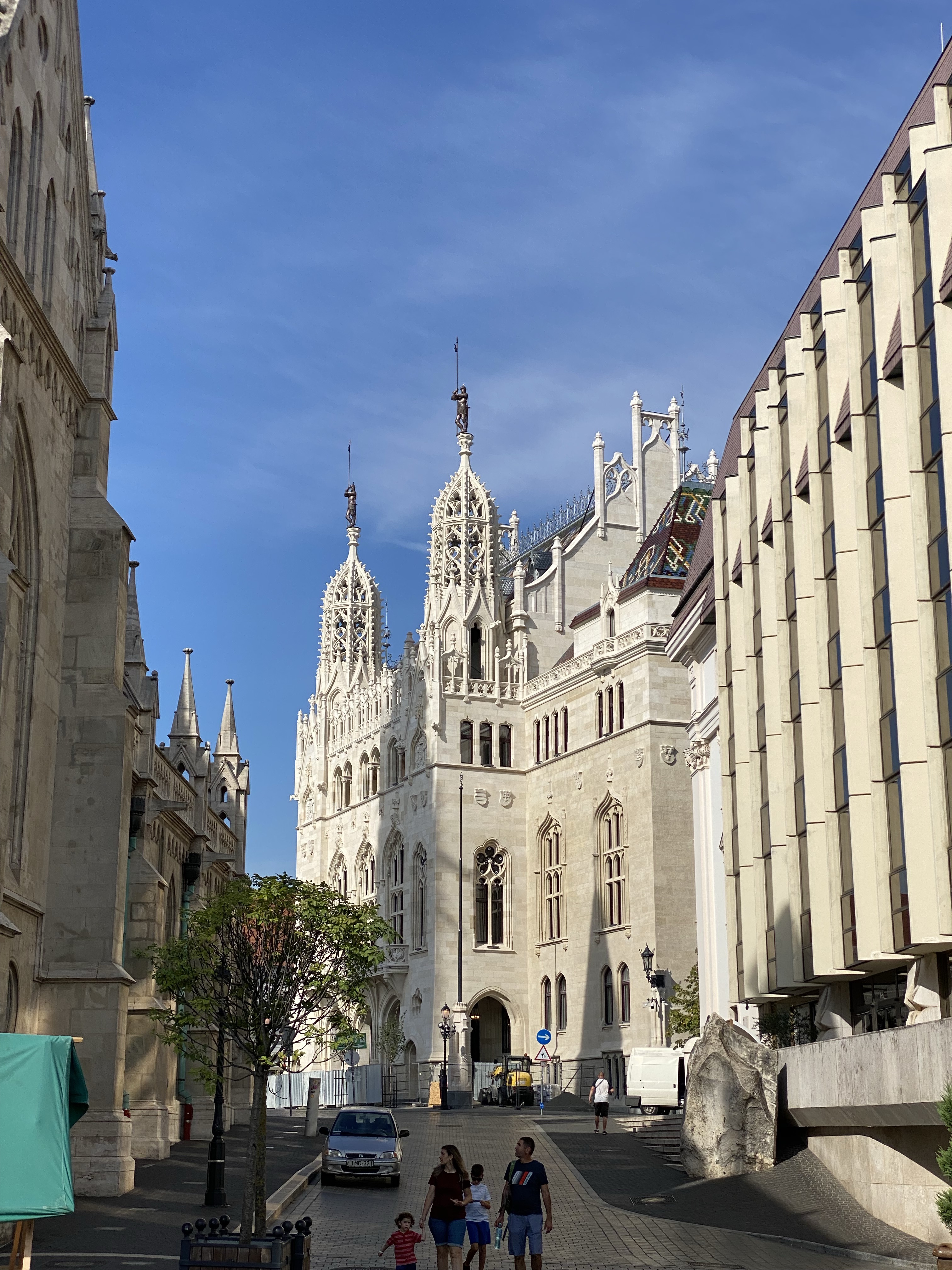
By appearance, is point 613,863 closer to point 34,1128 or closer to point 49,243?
point 49,243

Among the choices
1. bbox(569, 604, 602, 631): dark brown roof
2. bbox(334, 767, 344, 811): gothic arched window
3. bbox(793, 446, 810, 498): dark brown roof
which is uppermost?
bbox(569, 604, 602, 631): dark brown roof

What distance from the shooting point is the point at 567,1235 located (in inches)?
824

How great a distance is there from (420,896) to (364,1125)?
3815 cm

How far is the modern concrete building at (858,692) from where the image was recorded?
2052cm

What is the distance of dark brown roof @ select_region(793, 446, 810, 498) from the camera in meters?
27.2

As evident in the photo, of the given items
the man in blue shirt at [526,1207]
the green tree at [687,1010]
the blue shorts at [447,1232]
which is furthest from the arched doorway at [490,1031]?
the blue shorts at [447,1232]

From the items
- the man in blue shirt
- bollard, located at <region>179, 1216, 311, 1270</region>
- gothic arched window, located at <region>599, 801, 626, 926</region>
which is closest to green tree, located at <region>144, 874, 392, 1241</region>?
the man in blue shirt

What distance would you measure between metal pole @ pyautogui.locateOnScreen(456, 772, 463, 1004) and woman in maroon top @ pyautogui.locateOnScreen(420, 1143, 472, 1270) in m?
48.2

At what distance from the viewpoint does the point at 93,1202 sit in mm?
21469

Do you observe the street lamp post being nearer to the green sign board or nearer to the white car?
the white car

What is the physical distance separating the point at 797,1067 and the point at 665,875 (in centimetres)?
3180

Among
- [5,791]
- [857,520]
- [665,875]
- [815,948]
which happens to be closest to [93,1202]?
[5,791]

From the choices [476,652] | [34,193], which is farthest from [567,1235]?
[476,652]

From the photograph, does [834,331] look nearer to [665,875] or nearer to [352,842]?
[665,875]
